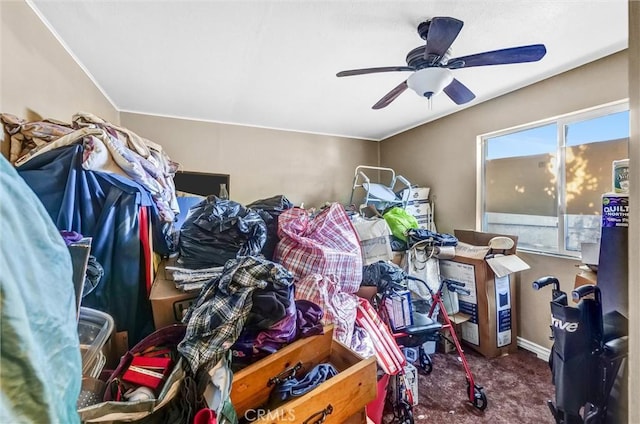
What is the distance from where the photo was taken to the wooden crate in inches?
39.1

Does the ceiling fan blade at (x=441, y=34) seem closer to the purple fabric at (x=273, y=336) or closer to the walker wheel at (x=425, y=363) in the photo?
the purple fabric at (x=273, y=336)

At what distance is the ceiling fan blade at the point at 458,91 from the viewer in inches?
79.6

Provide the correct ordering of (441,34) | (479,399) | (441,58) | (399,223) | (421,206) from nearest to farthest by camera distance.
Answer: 1. (441,34)
2. (441,58)
3. (479,399)
4. (399,223)
5. (421,206)

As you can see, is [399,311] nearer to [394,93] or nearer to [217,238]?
[217,238]

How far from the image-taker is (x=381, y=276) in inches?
88.8

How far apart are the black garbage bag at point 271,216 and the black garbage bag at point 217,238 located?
0.30m

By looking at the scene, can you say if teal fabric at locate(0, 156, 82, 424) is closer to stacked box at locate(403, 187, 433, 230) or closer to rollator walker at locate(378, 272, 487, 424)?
rollator walker at locate(378, 272, 487, 424)

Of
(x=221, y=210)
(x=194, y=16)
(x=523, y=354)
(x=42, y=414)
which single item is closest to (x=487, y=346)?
(x=523, y=354)

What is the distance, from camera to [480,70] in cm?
234

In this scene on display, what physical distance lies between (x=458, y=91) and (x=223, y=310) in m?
2.13

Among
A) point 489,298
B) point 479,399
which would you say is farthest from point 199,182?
point 479,399

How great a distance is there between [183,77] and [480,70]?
2519mm

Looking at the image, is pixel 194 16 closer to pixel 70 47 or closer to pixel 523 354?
pixel 70 47

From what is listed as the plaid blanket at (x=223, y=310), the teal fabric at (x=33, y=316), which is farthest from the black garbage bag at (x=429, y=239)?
the teal fabric at (x=33, y=316)
